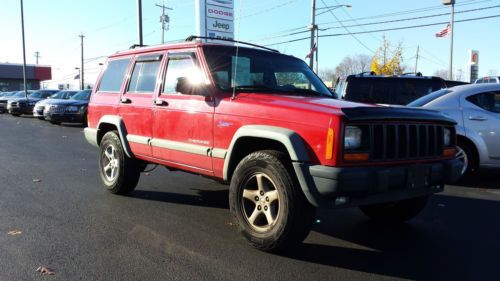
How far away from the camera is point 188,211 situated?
5523 mm

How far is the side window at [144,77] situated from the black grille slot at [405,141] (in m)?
2.98

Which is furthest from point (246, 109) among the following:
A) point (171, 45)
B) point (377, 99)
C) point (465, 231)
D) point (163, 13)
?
point (163, 13)

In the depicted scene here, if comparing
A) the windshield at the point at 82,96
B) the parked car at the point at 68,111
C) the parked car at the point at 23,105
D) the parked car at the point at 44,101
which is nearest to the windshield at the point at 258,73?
the parked car at the point at 68,111

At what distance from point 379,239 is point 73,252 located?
298 cm

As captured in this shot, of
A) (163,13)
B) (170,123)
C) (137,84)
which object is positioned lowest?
(170,123)

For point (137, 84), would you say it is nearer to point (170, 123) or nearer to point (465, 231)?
point (170, 123)

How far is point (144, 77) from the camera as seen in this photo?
5.87 m

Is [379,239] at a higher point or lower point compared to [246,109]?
lower

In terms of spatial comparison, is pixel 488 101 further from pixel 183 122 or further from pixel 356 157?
pixel 183 122

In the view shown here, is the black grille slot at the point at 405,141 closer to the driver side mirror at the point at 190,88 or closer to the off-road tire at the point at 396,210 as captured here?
the off-road tire at the point at 396,210

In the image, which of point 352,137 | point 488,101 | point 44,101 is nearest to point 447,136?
point 352,137

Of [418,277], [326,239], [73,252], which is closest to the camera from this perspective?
[418,277]

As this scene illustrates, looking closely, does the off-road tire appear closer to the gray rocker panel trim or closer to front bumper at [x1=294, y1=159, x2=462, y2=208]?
front bumper at [x1=294, y1=159, x2=462, y2=208]

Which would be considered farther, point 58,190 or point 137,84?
point 58,190
